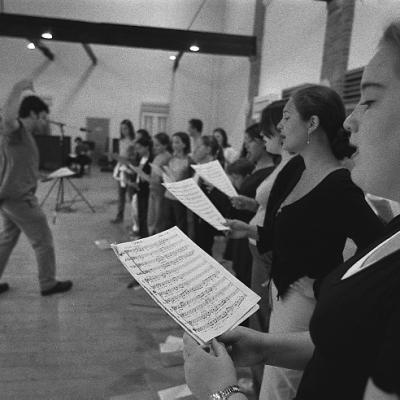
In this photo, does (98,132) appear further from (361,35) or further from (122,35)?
(361,35)

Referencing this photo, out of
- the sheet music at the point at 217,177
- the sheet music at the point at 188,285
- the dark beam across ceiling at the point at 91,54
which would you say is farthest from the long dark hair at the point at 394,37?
the dark beam across ceiling at the point at 91,54

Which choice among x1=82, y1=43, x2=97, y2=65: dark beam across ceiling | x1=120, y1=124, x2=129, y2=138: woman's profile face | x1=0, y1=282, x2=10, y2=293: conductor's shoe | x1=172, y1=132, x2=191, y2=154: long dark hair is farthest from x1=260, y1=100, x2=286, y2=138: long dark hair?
x1=82, y1=43, x2=97, y2=65: dark beam across ceiling

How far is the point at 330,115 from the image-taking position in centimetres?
138

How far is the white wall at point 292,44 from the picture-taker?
593cm

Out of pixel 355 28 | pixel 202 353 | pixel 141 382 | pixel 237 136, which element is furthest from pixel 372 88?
pixel 237 136

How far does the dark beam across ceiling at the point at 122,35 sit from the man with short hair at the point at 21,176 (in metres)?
5.53

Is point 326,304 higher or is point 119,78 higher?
point 119,78

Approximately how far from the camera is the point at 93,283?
11.6ft

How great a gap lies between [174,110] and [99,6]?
13.2 ft

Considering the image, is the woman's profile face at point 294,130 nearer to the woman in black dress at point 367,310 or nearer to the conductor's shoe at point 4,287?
the woman in black dress at point 367,310

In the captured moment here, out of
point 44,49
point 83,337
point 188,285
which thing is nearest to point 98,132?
point 44,49

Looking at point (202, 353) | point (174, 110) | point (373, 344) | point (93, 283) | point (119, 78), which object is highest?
point (119, 78)

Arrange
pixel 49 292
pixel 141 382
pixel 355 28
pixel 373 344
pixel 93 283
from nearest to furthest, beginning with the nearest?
pixel 373 344 < pixel 141 382 < pixel 49 292 < pixel 93 283 < pixel 355 28

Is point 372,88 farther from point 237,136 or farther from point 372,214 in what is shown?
point 237,136
